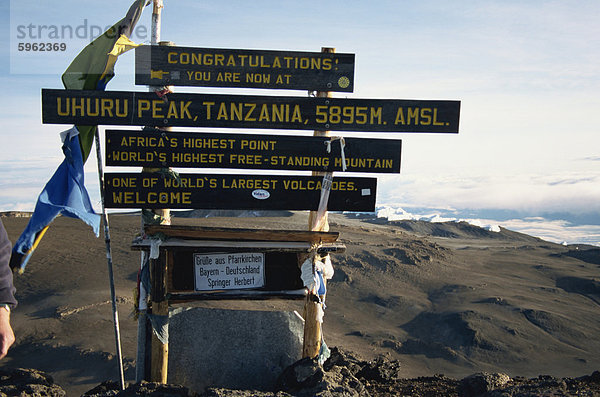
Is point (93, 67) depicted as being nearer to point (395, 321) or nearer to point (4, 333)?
point (4, 333)

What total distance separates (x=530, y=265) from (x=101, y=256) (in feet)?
45.0

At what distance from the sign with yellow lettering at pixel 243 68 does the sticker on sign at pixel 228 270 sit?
6.51ft

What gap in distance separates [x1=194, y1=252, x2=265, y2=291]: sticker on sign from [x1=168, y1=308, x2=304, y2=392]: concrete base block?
16.6 inches

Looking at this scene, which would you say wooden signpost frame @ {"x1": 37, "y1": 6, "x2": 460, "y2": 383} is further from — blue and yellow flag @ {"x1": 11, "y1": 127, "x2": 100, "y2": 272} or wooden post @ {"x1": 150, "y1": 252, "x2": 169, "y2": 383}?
blue and yellow flag @ {"x1": 11, "y1": 127, "x2": 100, "y2": 272}

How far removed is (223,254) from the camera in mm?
5996

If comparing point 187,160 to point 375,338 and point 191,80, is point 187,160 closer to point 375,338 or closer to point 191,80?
point 191,80

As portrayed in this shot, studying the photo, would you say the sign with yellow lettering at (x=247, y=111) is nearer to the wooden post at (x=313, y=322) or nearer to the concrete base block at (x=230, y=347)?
the wooden post at (x=313, y=322)

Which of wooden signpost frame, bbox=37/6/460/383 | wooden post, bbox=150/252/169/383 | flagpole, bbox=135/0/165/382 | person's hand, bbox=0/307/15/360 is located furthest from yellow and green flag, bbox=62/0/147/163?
person's hand, bbox=0/307/15/360

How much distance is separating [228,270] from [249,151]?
141 centimetres

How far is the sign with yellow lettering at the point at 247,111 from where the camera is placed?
5684mm

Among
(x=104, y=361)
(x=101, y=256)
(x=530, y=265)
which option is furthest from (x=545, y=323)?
(x=101, y=256)

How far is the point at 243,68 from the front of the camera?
5914 mm

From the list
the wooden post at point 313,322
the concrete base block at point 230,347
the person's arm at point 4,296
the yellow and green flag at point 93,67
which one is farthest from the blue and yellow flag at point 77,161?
the person's arm at point 4,296

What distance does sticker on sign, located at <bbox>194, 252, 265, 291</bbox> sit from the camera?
19.6 ft
